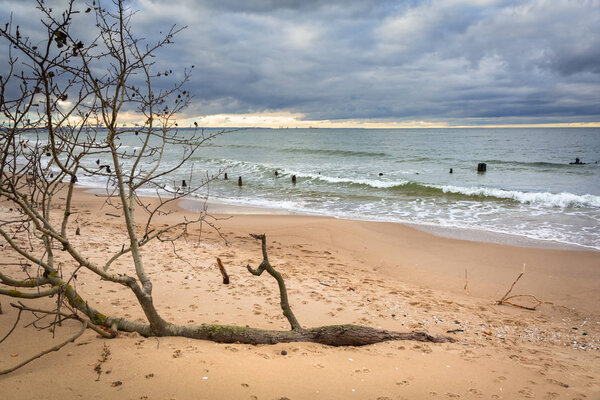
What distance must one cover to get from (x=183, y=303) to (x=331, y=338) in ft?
7.78

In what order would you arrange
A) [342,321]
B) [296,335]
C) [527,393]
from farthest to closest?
[342,321]
[296,335]
[527,393]

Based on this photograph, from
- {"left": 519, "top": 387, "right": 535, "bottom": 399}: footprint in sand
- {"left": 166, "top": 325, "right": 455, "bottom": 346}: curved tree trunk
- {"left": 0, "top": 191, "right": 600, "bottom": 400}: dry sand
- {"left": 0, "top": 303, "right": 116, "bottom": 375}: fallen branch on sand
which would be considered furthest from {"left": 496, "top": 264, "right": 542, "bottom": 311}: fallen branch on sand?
{"left": 0, "top": 303, "right": 116, "bottom": 375}: fallen branch on sand

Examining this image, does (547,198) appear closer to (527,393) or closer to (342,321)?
(342,321)

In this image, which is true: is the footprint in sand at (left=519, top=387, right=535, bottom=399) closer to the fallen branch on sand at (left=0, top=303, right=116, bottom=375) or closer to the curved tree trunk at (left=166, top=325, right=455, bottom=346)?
the curved tree trunk at (left=166, top=325, right=455, bottom=346)

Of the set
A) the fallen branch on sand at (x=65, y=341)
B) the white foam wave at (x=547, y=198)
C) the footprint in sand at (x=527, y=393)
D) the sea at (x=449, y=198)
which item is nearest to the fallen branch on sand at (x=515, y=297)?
the footprint in sand at (x=527, y=393)

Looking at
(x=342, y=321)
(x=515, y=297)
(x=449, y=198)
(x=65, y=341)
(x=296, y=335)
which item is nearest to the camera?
(x=65, y=341)

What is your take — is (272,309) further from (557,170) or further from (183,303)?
(557,170)

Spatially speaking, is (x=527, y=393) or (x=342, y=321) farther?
(x=342, y=321)

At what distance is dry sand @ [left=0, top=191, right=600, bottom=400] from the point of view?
3.07 meters

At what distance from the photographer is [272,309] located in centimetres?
548

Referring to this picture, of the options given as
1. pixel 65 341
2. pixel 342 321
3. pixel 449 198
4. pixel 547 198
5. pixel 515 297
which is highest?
pixel 65 341

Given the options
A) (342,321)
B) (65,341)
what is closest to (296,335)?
(342,321)

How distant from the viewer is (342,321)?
526 cm

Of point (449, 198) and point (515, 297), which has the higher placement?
point (449, 198)
